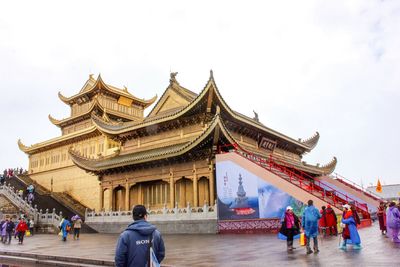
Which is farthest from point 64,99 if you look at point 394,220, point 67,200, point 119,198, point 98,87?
point 394,220

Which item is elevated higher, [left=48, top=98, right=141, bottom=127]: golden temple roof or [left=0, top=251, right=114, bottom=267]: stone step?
[left=48, top=98, right=141, bottom=127]: golden temple roof

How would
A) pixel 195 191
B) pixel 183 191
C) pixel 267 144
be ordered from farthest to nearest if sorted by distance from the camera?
pixel 267 144 < pixel 183 191 < pixel 195 191

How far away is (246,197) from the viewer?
57.9ft

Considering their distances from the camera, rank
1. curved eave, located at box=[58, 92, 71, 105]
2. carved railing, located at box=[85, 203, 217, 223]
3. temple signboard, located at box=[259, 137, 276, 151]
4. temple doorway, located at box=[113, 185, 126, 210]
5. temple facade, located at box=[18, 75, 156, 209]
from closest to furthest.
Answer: carved railing, located at box=[85, 203, 217, 223], temple doorway, located at box=[113, 185, 126, 210], temple signboard, located at box=[259, 137, 276, 151], temple facade, located at box=[18, 75, 156, 209], curved eave, located at box=[58, 92, 71, 105]

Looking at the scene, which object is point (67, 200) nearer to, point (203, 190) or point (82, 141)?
point (82, 141)

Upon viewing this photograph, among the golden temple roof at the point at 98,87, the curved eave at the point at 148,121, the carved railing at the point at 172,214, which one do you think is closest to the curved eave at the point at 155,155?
the curved eave at the point at 148,121

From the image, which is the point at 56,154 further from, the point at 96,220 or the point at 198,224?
the point at 198,224

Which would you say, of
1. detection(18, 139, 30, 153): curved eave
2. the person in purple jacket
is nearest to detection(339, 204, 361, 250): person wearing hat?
the person in purple jacket

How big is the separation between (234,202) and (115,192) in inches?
474

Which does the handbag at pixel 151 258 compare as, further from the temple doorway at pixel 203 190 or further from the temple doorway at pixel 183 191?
the temple doorway at pixel 183 191

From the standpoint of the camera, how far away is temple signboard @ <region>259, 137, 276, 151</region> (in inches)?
1056

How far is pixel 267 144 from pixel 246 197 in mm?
10491

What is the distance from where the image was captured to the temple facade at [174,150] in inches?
812

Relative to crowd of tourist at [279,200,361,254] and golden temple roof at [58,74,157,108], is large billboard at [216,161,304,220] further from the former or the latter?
golden temple roof at [58,74,157,108]
